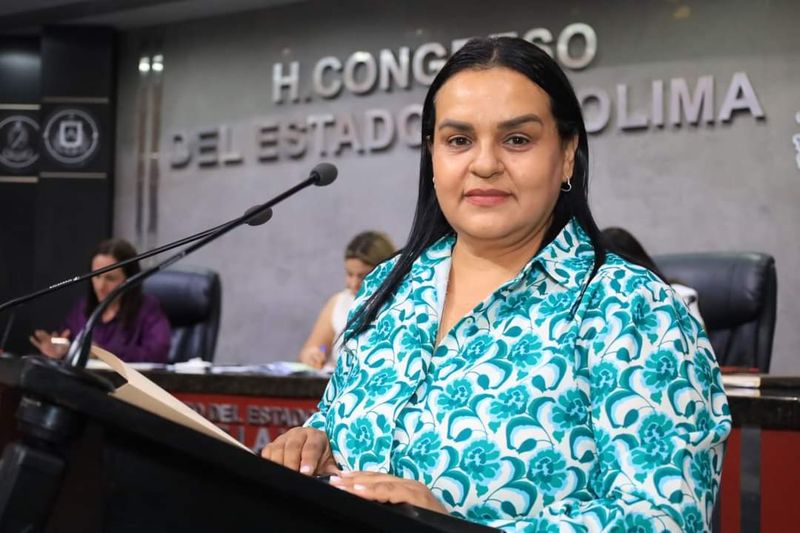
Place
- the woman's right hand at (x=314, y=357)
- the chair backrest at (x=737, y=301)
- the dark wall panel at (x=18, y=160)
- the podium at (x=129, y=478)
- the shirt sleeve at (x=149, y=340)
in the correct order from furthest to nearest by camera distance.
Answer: the dark wall panel at (x=18, y=160), the shirt sleeve at (x=149, y=340), the woman's right hand at (x=314, y=357), the chair backrest at (x=737, y=301), the podium at (x=129, y=478)

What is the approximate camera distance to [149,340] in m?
4.21

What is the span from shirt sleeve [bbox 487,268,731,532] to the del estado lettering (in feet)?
12.6

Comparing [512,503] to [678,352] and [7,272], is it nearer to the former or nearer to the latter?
[678,352]

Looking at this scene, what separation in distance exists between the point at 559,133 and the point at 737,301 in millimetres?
2361

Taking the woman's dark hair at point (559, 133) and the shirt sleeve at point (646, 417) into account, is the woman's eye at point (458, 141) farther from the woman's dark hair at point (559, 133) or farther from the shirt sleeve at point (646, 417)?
the shirt sleeve at point (646, 417)

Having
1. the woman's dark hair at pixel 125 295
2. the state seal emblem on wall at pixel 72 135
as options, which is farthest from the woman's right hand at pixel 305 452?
the state seal emblem on wall at pixel 72 135

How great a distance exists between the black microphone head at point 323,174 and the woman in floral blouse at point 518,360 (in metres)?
0.15

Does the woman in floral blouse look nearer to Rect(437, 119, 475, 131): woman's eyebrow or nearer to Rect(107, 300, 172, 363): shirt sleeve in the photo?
Rect(437, 119, 475, 131): woman's eyebrow

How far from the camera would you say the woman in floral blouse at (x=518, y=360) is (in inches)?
38.5

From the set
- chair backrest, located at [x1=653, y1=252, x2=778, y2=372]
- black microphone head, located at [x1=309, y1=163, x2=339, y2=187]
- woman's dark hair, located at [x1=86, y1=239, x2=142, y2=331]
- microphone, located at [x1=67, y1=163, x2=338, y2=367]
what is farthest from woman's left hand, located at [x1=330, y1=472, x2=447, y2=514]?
woman's dark hair, located at [x1=86, y1=239, x2=142, y2=331]

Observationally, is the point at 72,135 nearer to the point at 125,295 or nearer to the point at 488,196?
the point at 125,295

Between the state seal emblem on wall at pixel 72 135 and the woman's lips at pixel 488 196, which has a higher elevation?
the state seal emblem on wall at pixel 72 135

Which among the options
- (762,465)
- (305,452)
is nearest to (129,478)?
(305,452)

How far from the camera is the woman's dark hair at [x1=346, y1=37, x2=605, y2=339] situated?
119 centimetres
